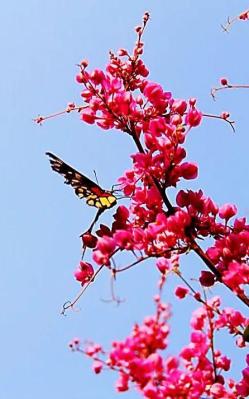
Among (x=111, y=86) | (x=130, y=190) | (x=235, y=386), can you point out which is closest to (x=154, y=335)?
(x=235, y=386)

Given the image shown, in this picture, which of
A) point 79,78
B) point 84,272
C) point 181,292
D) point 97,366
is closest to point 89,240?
point 84,272

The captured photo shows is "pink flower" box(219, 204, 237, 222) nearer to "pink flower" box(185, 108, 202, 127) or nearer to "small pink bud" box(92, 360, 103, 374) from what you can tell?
"pink flower" box(185, 108, 202, 127)

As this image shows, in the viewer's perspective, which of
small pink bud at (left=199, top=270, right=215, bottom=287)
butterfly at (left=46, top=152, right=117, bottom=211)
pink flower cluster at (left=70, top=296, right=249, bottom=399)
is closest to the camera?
pink flower cluster at (left=70, top=296, right=249, bottom=399)

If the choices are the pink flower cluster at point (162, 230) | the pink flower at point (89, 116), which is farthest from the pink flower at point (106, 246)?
the pink flower at point (89, 116)

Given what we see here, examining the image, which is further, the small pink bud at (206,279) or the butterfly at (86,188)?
the butterfly at (86,188)

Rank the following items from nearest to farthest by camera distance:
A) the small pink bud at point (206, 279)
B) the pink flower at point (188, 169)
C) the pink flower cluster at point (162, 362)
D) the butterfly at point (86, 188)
→ 1. the pink flower cluster at point (162, 362)
2. the small pink bud at point (206, 279)
3. the pink flower at point (188, 169)
4. the butterfly at point (86, 188)

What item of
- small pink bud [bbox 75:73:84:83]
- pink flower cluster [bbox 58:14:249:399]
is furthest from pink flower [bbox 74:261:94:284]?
small pink bud [bbox 75:73:84:83]

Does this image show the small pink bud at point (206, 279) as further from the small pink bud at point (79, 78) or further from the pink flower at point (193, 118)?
the small pink bud at point (79, 78)

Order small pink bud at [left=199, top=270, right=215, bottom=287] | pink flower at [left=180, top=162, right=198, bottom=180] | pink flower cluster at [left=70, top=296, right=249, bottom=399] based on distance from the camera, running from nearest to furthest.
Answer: pink flower cluster at [left=70, top=296, right=249, bottom=399] → small pink bud at [left=199, top=270, right=215, bottom=287] → pink flower at [left=180, top=162, right=198, bottom=180]

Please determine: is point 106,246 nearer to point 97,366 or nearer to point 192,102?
point 97,366
